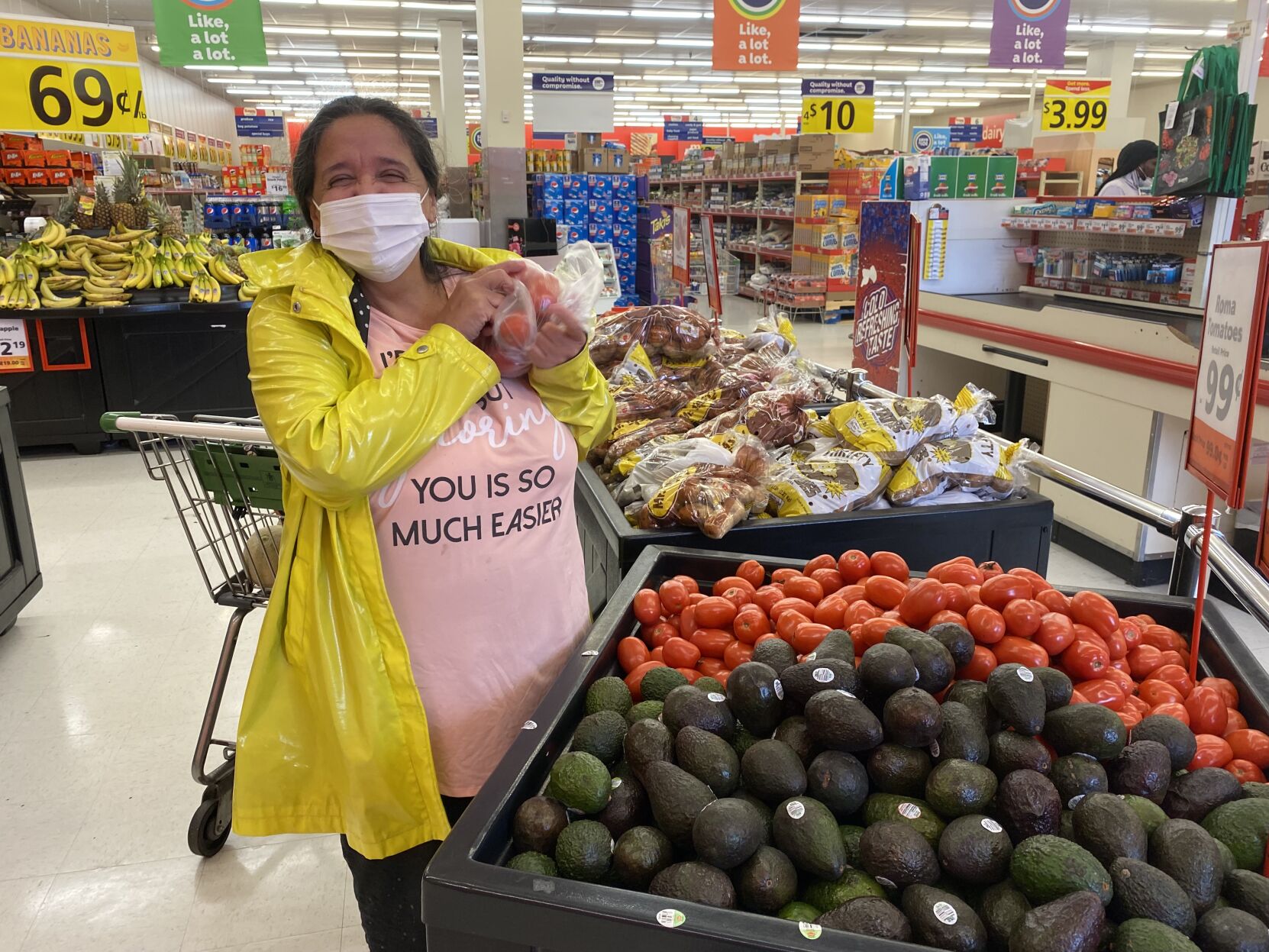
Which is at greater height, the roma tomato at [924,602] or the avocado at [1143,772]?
the roma tomato at [924,602]

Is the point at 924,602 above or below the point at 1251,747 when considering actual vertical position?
above

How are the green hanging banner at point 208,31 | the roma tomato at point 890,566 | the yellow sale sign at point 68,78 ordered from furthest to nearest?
the green hanging banner at point 208,31 → the yellow sale sign at point 68,78 → the roma tomato at point 890,566

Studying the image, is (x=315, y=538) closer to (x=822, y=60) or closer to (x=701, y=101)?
(x=822, y=60)

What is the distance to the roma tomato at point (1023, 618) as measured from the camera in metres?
1.39

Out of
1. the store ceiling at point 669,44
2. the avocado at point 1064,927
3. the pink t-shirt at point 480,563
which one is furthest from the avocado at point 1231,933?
the store ceiling at point 669,44

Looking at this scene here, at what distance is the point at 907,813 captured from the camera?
1070mm

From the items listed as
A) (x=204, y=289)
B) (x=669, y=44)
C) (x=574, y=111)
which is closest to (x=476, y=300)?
(x=204, y=289)

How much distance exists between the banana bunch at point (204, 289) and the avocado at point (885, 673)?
19.0ft

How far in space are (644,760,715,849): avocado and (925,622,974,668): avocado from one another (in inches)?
16.9

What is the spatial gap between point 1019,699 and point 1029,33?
8.54 meters

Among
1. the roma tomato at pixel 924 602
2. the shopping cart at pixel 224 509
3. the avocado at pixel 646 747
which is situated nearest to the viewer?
the avocado at pixel 646 747

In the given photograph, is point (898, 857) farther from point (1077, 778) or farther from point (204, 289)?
point (204, 289)

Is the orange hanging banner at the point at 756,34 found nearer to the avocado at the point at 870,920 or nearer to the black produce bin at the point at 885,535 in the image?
the black produce bin at the point at 885,535

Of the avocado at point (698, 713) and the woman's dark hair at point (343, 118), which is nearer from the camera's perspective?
the avocado at point (698, 713)
